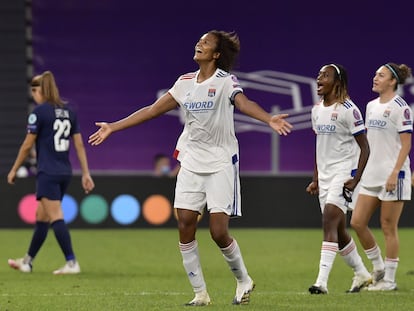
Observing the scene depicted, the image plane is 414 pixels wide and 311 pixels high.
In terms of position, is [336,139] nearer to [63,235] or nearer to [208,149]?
[208,149]

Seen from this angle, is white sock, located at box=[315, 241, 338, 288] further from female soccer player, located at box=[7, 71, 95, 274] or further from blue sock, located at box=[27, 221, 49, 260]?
blue sock, located at box=[27, 221, 49, 260]

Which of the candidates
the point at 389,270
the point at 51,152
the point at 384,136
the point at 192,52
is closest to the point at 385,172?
the point at 384,136

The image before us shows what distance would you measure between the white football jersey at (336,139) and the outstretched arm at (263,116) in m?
1.66

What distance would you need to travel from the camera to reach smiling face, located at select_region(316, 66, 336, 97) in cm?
1073

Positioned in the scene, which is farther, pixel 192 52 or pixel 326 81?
pixel 192 52

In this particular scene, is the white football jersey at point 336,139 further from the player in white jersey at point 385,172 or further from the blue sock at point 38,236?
the blue sock at point 38,236

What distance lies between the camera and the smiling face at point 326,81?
1073cm

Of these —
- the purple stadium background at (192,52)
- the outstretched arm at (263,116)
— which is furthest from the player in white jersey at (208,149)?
the purple stadium background at (192,52)

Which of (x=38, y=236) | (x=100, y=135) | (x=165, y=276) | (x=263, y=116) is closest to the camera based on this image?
(x=263, y=116)

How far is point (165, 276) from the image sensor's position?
42.4 ft

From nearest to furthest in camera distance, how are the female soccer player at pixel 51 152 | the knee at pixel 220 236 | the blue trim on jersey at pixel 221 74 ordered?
the knee at pixel 220 236
the blue trim on jersey at pixel 221 74
the female soccer player at pixel 51 152

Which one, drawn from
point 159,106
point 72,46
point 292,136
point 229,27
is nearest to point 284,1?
point 229,27

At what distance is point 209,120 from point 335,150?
176cm

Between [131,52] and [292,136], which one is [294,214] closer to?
[292,136]
